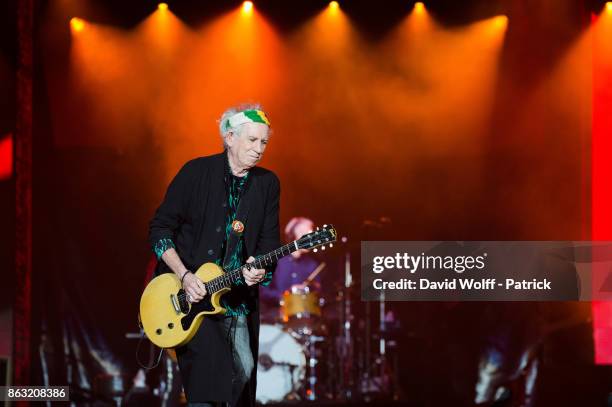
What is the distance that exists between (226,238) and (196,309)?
1.36ft

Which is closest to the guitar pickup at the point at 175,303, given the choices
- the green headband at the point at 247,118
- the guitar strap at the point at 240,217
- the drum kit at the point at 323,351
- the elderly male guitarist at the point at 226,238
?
the elderly male guitarist at the point at 226,238

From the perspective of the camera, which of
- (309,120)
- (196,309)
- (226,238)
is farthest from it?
(309,120)

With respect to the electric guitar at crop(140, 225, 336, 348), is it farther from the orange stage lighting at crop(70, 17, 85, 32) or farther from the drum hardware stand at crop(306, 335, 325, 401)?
the orange stage lighting at crop(70, 17, 85, 32)

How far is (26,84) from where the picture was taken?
28.2ft

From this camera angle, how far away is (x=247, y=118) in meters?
4.48

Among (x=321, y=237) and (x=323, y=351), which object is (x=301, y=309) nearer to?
(x=323, y=351)

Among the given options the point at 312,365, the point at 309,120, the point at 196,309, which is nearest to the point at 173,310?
the point at 196,309

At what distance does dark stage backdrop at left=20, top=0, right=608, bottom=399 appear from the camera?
8891mm

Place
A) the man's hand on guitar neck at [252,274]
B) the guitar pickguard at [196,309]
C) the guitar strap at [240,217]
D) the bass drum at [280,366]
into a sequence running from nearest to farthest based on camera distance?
1. the man's hand on guitar neck at [252,274]
2. the guitar pickguard at [196,309]
3. the guitar strap at [240,217]
4. the bass drum at [280,366]

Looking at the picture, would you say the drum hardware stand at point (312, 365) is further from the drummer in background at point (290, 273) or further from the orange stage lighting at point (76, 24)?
the orange stage lighting at point (76, 24)

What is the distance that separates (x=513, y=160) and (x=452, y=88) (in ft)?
3.42

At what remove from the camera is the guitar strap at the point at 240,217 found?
4.43m

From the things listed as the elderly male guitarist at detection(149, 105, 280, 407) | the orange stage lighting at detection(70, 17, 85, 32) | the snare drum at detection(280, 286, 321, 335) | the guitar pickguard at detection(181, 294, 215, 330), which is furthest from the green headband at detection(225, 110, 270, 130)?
the orange stage lighting at detection(70, 17, 85, 32)

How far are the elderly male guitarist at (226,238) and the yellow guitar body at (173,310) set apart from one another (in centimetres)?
7
